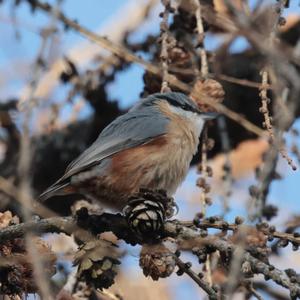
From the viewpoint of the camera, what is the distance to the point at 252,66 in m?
3.92

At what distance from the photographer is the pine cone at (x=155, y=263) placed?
6.73 feet

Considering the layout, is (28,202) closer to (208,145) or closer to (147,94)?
(208,145)

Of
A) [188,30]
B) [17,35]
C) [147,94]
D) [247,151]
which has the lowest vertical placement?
[17,35]

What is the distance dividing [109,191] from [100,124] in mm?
998

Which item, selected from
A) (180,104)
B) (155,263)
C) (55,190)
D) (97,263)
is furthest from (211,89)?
(97,263)

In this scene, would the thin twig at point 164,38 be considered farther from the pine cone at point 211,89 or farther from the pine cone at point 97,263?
the pine cone at point 97,263

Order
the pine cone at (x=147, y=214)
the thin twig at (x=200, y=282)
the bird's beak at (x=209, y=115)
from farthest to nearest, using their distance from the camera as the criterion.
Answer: the bird's beak at (x=209, y=115)
the pine cone at (x=147, y=214)
the thin twig at (x=200, y=282)

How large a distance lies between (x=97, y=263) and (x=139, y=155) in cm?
113

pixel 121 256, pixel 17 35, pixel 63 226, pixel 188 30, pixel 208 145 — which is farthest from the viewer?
pixel 188 30

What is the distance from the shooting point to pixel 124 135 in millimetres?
3211

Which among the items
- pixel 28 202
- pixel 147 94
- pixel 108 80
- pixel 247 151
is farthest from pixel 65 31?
pixel 247 151

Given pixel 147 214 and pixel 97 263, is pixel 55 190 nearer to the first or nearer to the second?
pixel 147 214

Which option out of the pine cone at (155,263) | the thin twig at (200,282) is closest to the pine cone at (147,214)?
the pine cone at (155,263)

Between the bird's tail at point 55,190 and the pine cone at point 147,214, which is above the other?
the bird's tail at point 55,190
